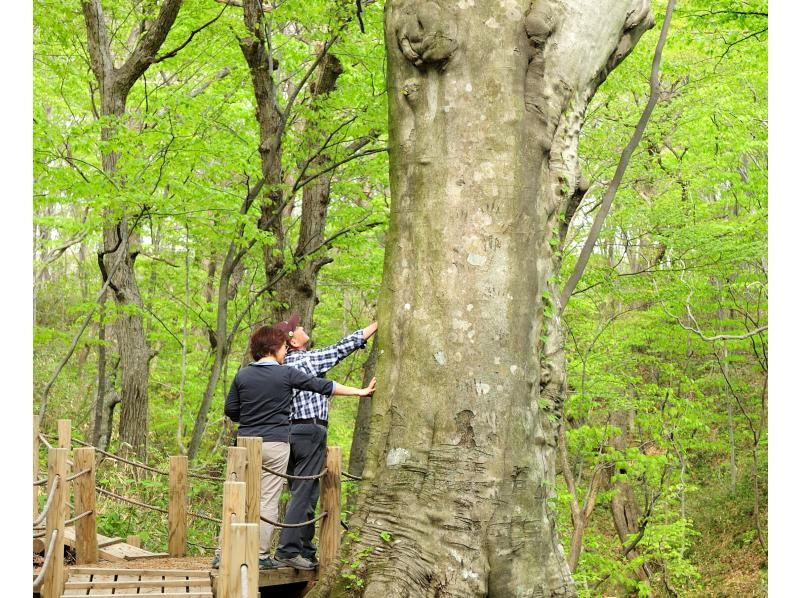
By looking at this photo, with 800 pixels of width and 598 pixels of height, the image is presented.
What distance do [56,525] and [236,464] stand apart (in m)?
1.27

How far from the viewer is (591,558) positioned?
11750mm

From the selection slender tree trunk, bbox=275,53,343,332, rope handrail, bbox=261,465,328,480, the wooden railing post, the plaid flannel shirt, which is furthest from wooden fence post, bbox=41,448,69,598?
slender tree trunk, bbox=275,53,343,332

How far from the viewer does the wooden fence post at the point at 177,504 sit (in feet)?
23.7

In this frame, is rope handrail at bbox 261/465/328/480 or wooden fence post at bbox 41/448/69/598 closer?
wooden fence post at bbox 41/448/69/598

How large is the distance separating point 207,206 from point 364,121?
2.67 meters

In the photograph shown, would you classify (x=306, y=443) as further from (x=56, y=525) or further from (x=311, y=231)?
(x=311, y=231)

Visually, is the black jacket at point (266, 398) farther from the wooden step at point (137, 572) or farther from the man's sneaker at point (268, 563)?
the wooden step at point (137, 572)

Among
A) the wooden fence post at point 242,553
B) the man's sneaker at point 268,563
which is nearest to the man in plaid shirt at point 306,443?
A: the man's sneaker at point 268,563

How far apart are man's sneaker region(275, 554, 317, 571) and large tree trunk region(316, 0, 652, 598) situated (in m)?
1.22

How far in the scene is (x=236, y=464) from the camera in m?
5.37

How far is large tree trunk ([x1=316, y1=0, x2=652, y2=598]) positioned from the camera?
465 centimetres

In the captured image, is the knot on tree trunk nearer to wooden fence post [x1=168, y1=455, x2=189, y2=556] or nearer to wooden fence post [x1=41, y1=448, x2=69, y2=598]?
wooden fence post [x1=41, y1=448, x2=69, y2=598]

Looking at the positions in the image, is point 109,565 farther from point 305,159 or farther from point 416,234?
point 305,159

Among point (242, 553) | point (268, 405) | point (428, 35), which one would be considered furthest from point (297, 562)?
point (428, 35)
